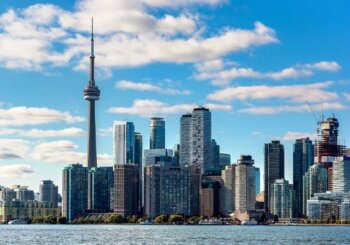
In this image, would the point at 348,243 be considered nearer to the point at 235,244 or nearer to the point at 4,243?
the point at 235,244

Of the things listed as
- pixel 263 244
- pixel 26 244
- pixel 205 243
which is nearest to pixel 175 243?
pixel 205 243

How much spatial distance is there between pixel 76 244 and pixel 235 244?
2993 centimetres

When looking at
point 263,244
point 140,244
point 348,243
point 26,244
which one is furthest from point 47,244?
point 348,243

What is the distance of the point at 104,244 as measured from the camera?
158m

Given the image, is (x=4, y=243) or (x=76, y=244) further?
(x=4, y=243)

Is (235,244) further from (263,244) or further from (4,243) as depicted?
(4,243)

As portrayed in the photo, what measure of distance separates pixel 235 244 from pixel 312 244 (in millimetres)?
14602

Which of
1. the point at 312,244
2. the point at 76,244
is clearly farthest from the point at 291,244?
the point at 76,244

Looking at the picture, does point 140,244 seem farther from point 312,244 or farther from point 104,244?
point 312,244

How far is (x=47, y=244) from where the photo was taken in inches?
6447

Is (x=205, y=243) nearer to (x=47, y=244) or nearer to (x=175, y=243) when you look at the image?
(x=175, y=243)

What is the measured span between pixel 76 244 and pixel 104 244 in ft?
16.9

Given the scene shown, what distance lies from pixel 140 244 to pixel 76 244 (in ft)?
38.4

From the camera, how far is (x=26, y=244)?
164875 mm
